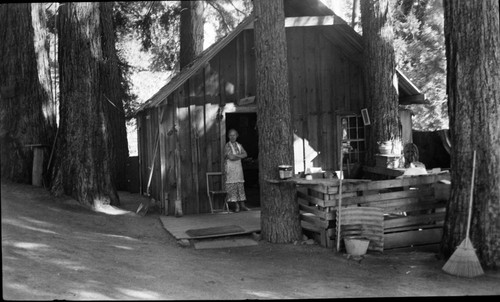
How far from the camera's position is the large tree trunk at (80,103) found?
1238 cm

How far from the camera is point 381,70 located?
12.7 m

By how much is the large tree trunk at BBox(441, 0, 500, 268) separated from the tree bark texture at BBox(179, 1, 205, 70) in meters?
14.8

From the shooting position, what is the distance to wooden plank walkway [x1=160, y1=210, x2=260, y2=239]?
10898 mm

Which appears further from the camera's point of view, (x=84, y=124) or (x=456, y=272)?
(x=84, y=124)

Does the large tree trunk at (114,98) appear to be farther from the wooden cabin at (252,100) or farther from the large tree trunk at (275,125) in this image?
the large tree trunk at (275,125)

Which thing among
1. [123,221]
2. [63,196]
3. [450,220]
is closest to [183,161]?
[123,221]

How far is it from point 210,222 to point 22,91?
4631 mm

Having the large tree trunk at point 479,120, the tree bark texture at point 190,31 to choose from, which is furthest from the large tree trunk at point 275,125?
the tree bark texture at point 190,31

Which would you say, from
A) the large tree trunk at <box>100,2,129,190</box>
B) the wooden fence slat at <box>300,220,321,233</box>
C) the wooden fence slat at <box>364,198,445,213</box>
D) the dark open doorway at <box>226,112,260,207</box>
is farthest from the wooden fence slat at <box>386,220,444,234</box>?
the large tree trunk at <box>100,2,129,190</box>

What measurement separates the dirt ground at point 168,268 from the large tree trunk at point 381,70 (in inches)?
160

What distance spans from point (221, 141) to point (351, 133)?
335cm

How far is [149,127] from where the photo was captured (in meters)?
15.7

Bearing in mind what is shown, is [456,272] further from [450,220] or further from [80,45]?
[80,45]

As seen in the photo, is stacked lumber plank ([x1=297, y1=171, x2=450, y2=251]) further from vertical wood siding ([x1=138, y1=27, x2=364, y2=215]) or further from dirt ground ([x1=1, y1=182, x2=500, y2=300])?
vertical wood siding ([x1=138, y1=27, x2=364, y2=215])
